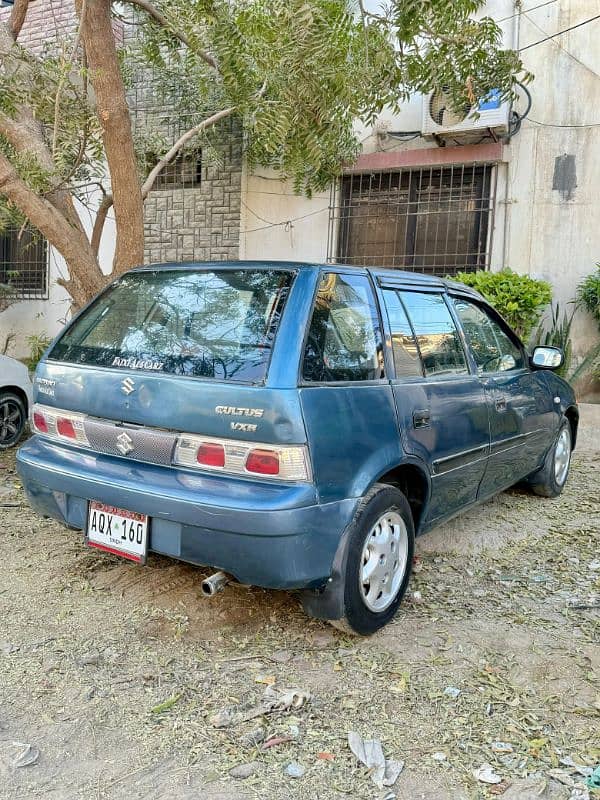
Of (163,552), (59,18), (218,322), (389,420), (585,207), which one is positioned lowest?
(163,552)

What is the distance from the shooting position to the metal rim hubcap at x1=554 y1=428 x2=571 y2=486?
17.8ft

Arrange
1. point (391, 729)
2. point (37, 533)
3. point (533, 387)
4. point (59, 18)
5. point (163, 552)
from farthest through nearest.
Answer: point (59, 18) < point (533, 387) < point (37, 533) < point (163, 552) < point (391, 729)

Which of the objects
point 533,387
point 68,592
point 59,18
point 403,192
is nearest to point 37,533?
point 68,592

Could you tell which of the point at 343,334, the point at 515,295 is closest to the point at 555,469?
the point at 515,295

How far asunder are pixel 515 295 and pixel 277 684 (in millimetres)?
5918

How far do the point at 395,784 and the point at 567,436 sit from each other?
4.07m

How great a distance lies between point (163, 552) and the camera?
283cm

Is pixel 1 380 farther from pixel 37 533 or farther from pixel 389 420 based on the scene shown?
pixel 389 420

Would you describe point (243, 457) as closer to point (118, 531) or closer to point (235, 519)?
point (235, 519)

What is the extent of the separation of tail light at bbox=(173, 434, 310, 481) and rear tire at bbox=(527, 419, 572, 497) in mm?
3173

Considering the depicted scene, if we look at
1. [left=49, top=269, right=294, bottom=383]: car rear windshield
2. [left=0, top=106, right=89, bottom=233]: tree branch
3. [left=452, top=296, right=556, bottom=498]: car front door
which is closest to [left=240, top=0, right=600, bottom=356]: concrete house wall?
Answer: [left=452, top=296, right=556, bottom=498]: car front door

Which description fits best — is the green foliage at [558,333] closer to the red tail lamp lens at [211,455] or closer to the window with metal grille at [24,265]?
the red tail lamp lens at [211,455]

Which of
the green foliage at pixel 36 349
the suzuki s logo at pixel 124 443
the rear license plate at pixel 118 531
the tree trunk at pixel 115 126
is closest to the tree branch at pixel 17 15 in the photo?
the tree trunk at pixel 115 126

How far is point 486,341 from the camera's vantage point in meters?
4.28
